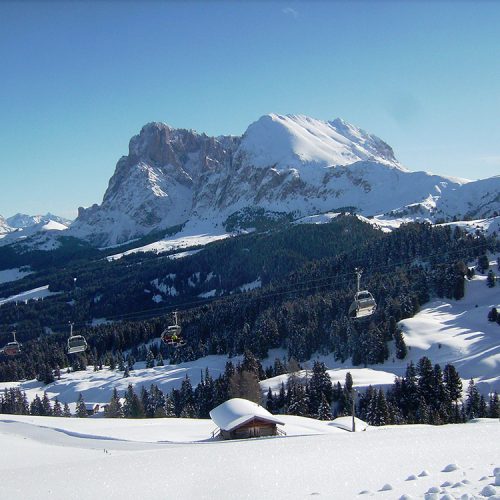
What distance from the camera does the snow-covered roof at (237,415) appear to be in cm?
4825

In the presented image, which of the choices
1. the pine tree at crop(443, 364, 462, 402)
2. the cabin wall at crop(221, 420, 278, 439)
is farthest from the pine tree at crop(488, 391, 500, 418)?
the cabin wall at crop(221, 420, 278, 439)

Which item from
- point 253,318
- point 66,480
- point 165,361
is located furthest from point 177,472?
point 253,318

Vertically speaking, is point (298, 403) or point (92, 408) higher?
point (298, 403)

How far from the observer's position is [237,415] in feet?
164

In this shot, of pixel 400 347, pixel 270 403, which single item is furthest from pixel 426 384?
pixel 400 347

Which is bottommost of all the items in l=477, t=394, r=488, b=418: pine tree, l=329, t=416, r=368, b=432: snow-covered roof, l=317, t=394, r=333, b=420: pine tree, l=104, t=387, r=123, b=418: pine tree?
l=477, t=394, r=488, b=418: pine tree

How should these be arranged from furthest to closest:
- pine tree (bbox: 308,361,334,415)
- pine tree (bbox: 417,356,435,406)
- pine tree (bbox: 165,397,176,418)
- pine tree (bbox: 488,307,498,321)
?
pine tree (bbox: 488,307,498,321), pine tree (bbox: 165,397,176,418), pine tree (bbox: 308,361,334,415), pine tree (bbox: 417,356,435,406)

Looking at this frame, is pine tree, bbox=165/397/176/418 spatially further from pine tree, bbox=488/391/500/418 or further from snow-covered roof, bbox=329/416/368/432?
pine tree, bbox=488/391/500/418

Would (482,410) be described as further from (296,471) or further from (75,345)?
(296,471)

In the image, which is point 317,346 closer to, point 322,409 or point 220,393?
point 220,393

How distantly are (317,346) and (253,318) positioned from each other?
31.0 m

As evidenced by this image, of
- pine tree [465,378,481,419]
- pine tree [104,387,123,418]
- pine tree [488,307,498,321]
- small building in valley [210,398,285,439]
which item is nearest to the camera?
small building in valley [210,398,285,439]

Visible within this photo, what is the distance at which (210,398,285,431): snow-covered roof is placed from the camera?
48250 millimetres

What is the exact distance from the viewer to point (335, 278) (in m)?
148
